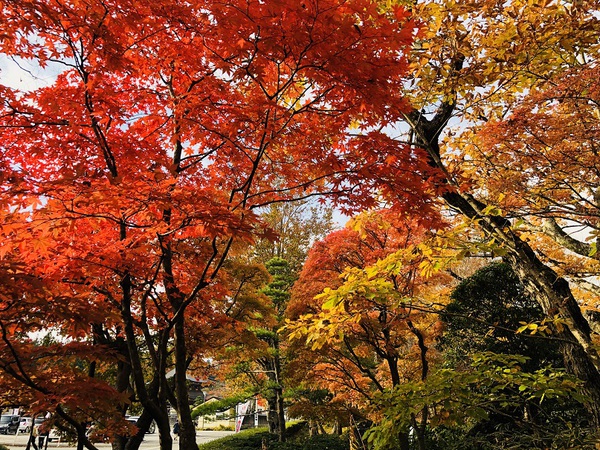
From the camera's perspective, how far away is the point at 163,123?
4.04 meters

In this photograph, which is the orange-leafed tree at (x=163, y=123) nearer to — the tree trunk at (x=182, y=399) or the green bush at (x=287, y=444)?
the tree trunk at (x=182, y=399)

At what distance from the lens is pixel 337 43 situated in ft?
9.32

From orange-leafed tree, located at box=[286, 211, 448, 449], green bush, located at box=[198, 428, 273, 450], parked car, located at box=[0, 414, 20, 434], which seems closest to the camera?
orange-leafed tree, located at box=[286, 211, 448, 449]

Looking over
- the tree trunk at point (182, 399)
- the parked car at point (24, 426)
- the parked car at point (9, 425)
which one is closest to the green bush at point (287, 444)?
the tree trunk at point (182, 399)

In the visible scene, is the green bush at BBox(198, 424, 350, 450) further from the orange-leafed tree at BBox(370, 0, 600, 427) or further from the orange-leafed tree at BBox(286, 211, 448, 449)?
the orange-leafed tree at BBox(370, 0, 600, 427)

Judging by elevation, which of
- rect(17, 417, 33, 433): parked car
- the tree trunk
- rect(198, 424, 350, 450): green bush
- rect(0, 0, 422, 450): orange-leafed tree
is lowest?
rect(198, 424, 350, 450): green bush

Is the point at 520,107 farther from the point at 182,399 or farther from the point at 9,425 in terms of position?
the point at 9,425

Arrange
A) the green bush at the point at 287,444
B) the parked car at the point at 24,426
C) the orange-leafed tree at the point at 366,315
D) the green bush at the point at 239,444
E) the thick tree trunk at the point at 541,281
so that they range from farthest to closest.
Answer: the parked car at the point at 24,426 < the green bush at the point at 239,444 < the green bush at the point at 287,444 < the orange-leafed tree at the point at 366,315 < the thick tree trunk at the point at 541,281

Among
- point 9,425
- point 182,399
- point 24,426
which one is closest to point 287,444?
point 182,399

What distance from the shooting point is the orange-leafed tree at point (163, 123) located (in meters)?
2.76

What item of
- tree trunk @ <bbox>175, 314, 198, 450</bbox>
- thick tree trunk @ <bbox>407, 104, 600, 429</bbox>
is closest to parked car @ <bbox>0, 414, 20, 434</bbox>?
tree trunk @ <bbox>175, 314, 198, 450</bbox>

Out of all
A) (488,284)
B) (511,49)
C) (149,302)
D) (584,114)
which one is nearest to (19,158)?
(149,302)

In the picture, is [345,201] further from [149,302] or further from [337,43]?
[149,302]

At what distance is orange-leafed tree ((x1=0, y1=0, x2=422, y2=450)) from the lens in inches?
109
